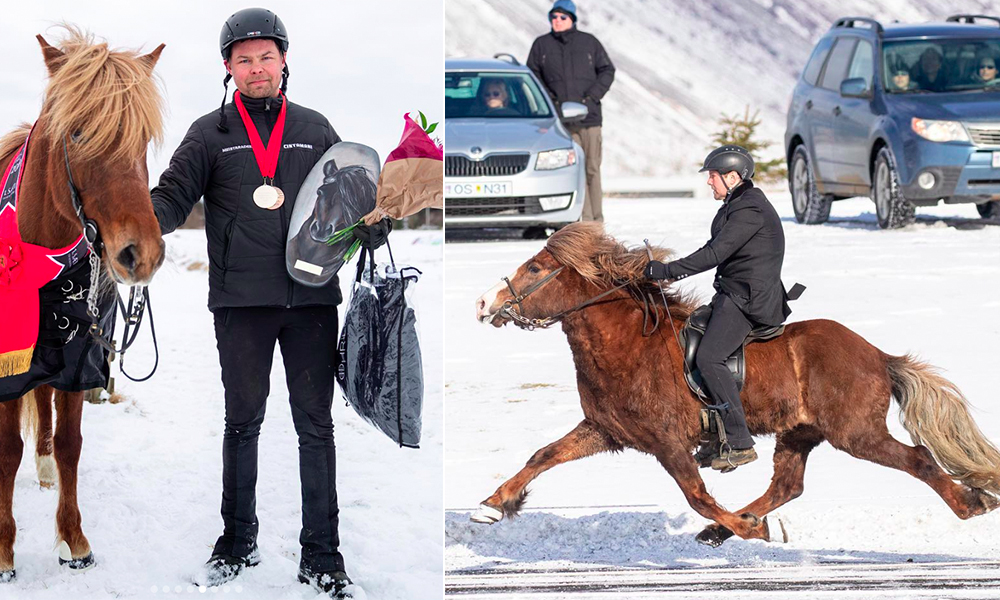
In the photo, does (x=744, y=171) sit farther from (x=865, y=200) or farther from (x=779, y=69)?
(x=779, y=69)

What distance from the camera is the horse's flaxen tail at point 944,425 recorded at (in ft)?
17.3

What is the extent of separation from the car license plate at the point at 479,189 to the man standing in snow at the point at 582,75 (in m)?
1.07

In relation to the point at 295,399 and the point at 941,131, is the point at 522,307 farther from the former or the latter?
the point at 941,131

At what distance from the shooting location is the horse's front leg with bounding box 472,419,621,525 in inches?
210

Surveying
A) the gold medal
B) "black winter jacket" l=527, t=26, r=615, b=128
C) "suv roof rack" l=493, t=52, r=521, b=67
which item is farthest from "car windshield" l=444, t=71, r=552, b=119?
the gold medal

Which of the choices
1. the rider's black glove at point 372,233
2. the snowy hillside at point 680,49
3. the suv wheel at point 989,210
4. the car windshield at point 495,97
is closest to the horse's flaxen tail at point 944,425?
the rider's black glove at point 372,233

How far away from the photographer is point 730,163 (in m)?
5.02

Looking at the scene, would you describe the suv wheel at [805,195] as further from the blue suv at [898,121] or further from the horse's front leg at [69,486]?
the horse's front leg at [69,486]

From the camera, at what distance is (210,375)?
9.76m

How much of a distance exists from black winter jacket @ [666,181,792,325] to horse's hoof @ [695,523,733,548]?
1.03 metres

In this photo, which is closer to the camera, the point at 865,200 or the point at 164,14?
the point at 164,14

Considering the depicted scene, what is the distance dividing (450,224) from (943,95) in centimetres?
536

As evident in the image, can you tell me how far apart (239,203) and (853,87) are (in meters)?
9.06

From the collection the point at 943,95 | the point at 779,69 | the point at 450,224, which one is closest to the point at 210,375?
the point at 450,224
